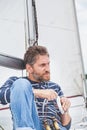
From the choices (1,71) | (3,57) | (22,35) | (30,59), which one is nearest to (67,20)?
(22,35)

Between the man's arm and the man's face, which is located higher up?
the man's face

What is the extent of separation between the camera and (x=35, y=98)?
101 cm

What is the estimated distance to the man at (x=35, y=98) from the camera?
865 mm

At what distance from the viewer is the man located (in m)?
0.86

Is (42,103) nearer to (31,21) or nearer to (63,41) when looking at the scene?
(31,21)

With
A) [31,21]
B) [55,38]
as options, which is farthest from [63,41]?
[31,21]

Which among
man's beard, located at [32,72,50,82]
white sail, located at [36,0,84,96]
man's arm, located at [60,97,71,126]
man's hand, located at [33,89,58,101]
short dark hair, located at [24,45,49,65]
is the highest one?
white sail, located at [36,0,84,96]

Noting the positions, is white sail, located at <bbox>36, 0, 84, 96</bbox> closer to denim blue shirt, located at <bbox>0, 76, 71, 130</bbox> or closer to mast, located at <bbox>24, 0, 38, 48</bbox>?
mast, located at <bbox>24, 0, 38, 48</bbox>

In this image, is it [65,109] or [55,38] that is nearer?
[65,109]

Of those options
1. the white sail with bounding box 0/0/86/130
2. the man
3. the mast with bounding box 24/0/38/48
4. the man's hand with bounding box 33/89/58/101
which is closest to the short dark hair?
the man

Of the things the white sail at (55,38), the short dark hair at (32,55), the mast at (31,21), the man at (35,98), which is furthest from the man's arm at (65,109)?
the white sail at (55,38)

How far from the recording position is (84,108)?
1812 millimetres

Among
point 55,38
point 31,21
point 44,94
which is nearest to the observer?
point 44,94

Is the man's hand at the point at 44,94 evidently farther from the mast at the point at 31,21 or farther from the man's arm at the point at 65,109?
the mast at the point at 31,21
